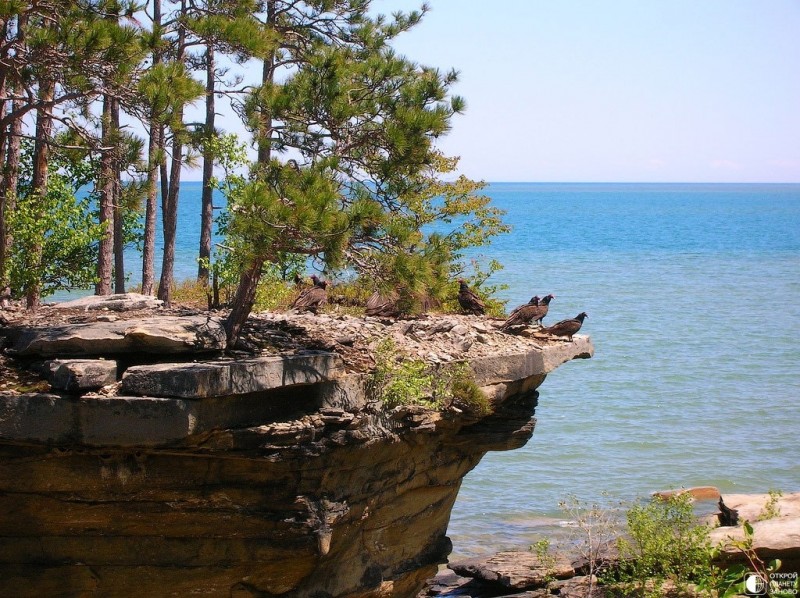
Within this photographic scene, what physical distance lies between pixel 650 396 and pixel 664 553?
1641 cm

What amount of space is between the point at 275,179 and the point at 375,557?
17.5ft

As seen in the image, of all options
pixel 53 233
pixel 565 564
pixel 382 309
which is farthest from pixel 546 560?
pixel 53 233

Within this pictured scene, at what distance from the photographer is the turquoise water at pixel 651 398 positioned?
891 inches

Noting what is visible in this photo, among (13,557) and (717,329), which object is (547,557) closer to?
(13,557)

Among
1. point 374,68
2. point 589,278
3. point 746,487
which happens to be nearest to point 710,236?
point 589,278

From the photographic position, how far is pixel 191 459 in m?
10.3

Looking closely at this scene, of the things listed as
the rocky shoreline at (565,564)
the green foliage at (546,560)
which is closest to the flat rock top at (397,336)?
the green foliage at (546,560)

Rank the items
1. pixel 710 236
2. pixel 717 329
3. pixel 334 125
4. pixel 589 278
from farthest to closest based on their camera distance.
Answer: pixel 710 236 < pixel 589 278 < pixel 717 329 < pixel 334 125

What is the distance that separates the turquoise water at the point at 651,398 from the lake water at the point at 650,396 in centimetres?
5

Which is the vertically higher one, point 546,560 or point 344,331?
point 344,331

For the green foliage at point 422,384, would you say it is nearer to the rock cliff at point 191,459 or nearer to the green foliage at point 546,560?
the rock cliff at point 191,459

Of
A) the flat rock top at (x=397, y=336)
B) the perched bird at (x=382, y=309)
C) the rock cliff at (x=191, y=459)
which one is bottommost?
the rock cliff at (x=191, y=459)

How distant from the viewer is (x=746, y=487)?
74.7 feet

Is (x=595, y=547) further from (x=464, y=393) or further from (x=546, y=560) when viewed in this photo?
(x=464, y=393)
